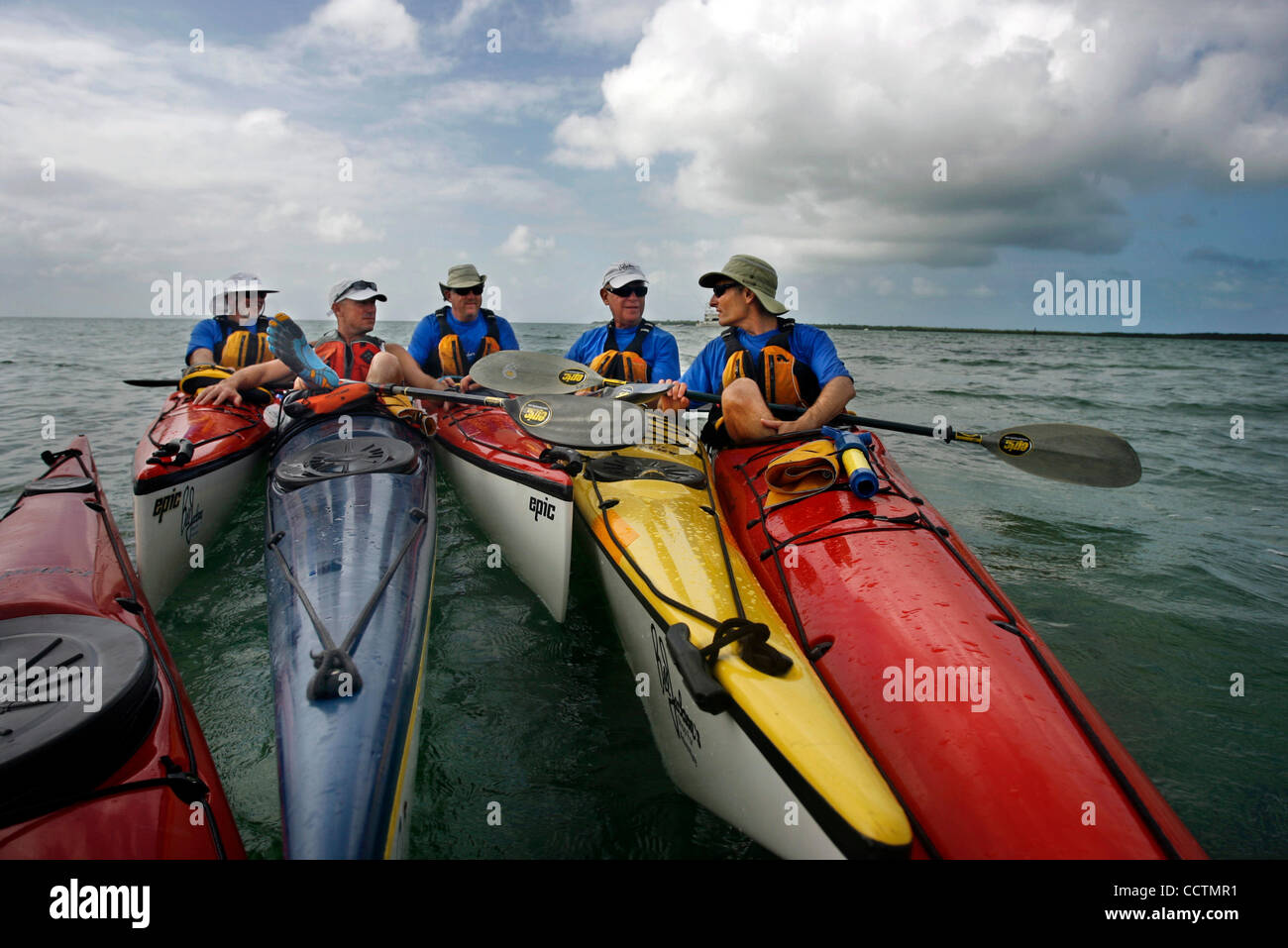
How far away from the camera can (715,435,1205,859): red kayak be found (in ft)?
5.38

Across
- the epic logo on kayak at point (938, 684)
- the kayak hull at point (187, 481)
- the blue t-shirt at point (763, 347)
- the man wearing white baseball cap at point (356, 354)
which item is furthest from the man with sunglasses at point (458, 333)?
the epic logo on kayak at point (938, 684)

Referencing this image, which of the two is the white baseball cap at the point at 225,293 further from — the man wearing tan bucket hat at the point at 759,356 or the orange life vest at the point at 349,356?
the man wearing tan bucket hat at the point at 759,356

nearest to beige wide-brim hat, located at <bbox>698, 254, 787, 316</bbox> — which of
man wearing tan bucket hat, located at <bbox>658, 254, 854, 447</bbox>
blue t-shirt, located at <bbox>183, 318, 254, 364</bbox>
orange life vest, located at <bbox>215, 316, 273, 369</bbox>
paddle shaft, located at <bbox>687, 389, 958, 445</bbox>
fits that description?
man wearing tan bucket hat, located at <bbox>658, 254, 854, 447</bbox>

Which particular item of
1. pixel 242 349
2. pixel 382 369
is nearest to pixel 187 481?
pixel 382 369

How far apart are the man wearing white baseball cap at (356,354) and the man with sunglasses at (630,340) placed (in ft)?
5.18

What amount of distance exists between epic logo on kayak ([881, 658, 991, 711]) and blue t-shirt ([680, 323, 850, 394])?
Result: 7.28 feet

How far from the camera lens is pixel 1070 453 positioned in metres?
3.83

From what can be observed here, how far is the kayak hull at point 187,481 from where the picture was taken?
11.9 ft

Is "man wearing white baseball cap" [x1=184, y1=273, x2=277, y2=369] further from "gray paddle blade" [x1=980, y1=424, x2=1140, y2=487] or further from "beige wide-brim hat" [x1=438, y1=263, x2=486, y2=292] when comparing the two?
"gray paddle blade" [x1=980, y1=424, x2=1140, y2=487]

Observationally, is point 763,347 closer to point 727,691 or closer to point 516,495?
point 516,495

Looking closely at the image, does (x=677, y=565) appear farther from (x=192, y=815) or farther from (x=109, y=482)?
(x=109, y=482)

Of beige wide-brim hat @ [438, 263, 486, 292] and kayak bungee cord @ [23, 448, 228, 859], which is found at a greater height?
beige wide-brim hat @ [438, 263, 486, 292]
